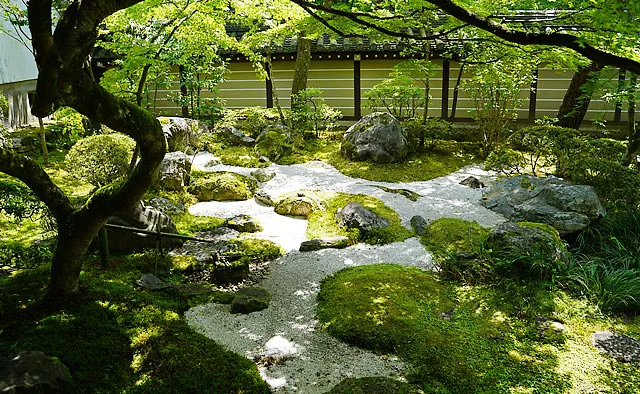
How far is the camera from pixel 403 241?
8.99 metres

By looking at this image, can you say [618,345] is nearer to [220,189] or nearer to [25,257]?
[25,257]

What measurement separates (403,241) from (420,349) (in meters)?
3.68

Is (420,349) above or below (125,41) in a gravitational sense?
below

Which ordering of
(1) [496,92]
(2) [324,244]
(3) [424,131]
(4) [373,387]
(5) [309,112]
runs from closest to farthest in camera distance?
(4) [373,387] < (2) [324,244] < (1) [496,92] < (3) [424,131] < (5) [309,112]

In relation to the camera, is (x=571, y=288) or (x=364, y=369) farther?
(x=571, y=288)

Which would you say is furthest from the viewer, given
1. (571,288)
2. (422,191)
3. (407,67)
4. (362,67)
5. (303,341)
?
(362,67)

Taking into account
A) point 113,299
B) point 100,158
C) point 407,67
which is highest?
point 407,67

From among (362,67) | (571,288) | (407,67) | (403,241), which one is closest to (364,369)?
(571,288)

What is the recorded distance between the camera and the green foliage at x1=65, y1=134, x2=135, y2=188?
31.1 feet

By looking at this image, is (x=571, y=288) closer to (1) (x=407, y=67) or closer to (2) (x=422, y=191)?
(2) (x=422, y=191)

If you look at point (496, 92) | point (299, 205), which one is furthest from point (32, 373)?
point (496, 92)

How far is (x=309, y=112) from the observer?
15992 mm

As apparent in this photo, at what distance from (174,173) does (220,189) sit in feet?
3.64

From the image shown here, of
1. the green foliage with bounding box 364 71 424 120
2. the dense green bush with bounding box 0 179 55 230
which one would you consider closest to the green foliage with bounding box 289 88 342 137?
the green foliage with bounding box 364 71 424 120
